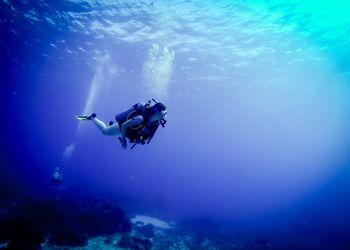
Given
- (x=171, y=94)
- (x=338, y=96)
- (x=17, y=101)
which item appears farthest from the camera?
(x=17, y=101)

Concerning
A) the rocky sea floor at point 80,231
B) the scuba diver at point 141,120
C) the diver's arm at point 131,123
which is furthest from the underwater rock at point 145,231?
the diver's arm at point 131,123

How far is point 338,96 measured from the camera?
37.6m

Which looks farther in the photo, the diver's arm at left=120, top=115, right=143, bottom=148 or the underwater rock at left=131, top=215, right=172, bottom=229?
the underwater rock at left=131, top=215, right=172, bottom=229

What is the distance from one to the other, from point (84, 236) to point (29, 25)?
19.9 metres

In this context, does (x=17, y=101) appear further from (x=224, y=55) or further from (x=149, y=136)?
(x=149, y=136)

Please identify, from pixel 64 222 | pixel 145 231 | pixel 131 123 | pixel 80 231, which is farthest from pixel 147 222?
pixel 131 123

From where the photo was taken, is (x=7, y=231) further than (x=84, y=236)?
No

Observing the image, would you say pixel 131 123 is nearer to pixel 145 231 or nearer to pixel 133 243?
pixel 133 243

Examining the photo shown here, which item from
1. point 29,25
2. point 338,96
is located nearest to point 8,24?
point 29,25

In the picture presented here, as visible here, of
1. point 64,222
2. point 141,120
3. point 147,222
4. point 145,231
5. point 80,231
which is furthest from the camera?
point 147,222

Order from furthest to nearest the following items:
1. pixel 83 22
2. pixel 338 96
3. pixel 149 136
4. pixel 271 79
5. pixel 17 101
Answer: pixel 17 101 → pixel 338 96 → pixel 271 79 → pixel 83 22 → pixel 149 136

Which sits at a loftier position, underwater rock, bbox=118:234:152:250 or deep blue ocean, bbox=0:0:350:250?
deep blue ocean, bbox=0:0:350:250

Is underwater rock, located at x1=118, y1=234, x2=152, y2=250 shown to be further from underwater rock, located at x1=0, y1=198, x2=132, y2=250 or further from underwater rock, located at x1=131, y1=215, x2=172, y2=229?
underwater rock, located at x1=131, y1=215, x2=172, y2=229

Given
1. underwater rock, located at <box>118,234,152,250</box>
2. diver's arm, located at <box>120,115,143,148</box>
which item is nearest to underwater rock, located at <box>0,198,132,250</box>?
underwater rock, located at <box>118,234,152,250</box>
